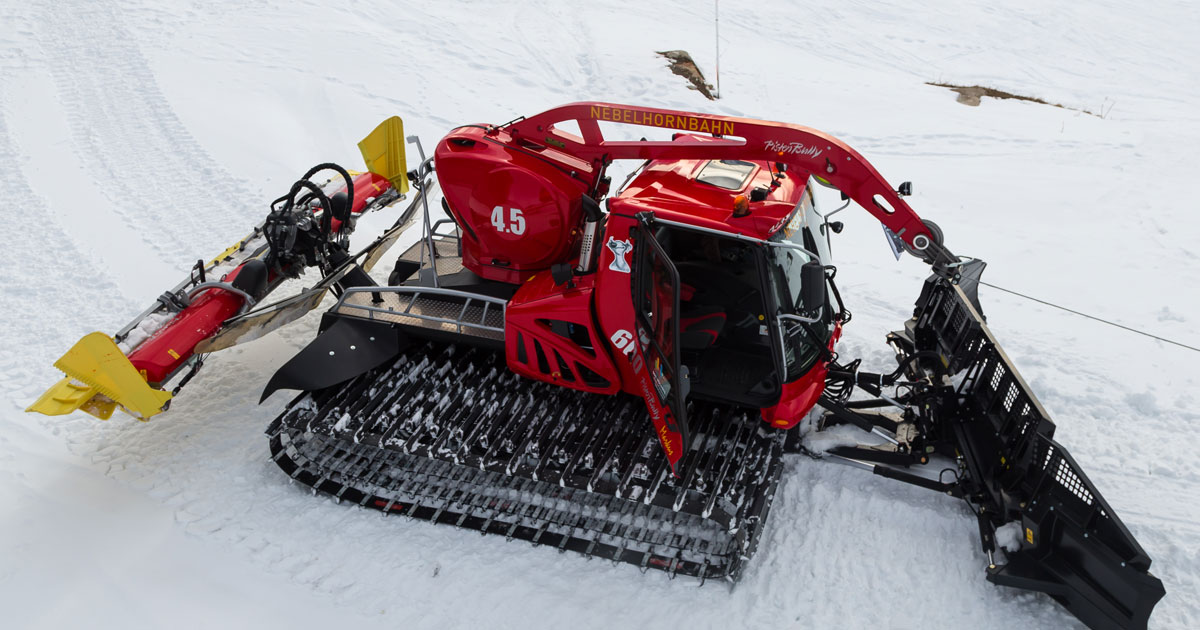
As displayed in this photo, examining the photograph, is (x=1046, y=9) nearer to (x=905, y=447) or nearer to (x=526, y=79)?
(x=526, y=79)

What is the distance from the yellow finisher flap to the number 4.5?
2113mm

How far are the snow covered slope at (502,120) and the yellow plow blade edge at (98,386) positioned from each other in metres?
0.67

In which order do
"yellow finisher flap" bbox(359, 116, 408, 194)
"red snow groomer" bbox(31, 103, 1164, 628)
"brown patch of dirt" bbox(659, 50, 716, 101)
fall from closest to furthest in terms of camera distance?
"red snow groomer" bbox(31, 103, 1164, 628), "yellow finisher flap" bbox(359, 116, 408, 194), "brown patch of dirt" bbox(659, 50, 716, 101)

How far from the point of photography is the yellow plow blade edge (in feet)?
17.7

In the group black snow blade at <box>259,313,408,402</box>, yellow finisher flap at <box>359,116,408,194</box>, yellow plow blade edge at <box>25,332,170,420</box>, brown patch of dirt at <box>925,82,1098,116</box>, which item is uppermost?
yellow finisher flap at <box>359,116,408,194</box>

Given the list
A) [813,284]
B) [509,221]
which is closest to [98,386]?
[509,221]

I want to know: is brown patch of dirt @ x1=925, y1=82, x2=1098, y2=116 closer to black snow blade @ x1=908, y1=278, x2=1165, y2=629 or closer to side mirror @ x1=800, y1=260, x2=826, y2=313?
black snow blade @ x1=908, y1=278, x2=1165, y2=629

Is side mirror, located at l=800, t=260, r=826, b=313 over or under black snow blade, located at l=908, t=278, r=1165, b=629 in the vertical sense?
over

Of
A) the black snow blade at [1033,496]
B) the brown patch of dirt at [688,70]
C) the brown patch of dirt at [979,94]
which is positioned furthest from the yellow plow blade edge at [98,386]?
the brown patch of dirt at [979,94]

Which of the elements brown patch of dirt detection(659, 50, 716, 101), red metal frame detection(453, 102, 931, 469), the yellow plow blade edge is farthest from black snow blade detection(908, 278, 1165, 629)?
brown patch of dirt detection(659, 50, 716, 101)

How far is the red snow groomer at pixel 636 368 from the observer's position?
16.9 feet

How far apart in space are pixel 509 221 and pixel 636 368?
1.50m

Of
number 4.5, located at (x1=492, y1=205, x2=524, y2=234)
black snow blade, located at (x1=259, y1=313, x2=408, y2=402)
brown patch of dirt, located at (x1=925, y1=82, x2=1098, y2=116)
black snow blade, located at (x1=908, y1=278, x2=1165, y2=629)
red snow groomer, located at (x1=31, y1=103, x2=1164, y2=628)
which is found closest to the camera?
black snow blade, located at (x1=908, y1=278, x2=1165, y2=629)

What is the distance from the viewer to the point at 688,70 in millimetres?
13445
